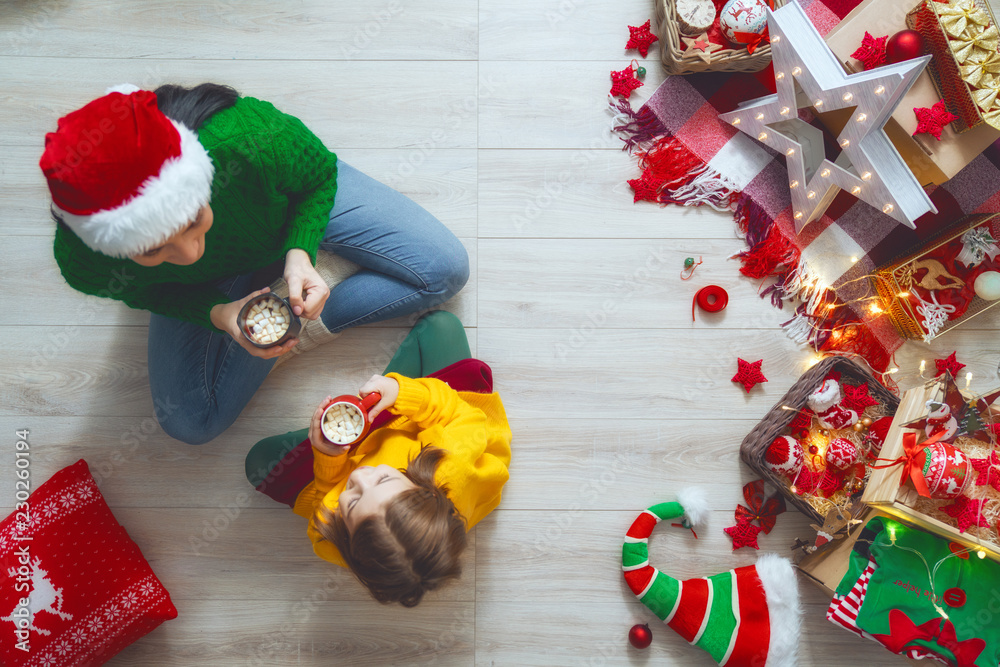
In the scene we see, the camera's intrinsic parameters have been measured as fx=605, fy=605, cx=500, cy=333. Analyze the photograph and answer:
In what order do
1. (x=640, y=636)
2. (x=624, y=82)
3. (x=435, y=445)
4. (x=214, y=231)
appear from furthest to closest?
(x=624, y=82) < (x=640, y=636) < (x=435, y=445) < (x=214, y=231)

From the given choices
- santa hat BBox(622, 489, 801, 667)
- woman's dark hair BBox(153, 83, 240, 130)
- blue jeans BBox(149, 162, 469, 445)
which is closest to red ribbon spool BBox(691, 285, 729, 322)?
santa hat BBox(622, 489, 801, 667)

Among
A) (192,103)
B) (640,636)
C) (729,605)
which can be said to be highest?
(192,103)

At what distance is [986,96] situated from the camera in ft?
4.16

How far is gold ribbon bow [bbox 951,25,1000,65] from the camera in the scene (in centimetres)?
127

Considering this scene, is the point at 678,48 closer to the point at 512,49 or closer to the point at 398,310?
the point at 512,49

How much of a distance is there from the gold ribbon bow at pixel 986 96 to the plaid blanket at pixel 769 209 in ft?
1.03

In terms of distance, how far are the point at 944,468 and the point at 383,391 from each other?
1.18 metres

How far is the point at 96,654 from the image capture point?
1.38 metres

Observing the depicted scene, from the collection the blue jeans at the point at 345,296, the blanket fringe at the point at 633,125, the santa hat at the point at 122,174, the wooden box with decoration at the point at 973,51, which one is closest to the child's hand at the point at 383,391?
the blue jeans at the point at 345,296

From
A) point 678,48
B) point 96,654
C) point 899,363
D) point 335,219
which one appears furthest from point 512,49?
point 96,654

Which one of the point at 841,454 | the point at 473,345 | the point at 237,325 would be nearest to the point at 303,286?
the point at 237,325

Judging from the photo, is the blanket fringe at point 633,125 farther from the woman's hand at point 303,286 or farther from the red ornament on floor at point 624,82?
the woman's hand at point 303,286

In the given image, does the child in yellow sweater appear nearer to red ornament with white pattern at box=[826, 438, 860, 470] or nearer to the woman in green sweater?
the woman in green sweater

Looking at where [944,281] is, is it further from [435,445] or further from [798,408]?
[435,445]
